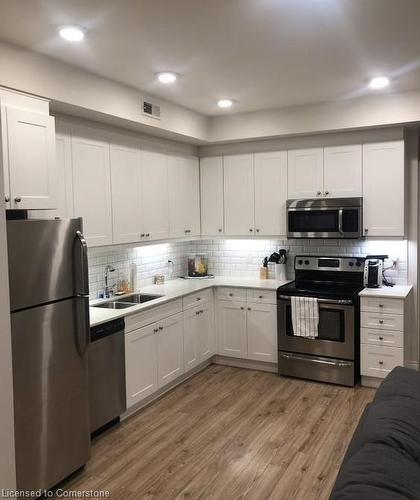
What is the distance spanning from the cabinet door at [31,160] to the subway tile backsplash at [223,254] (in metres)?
0.89

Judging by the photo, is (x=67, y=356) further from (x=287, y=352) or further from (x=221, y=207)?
(x=221, y=207)

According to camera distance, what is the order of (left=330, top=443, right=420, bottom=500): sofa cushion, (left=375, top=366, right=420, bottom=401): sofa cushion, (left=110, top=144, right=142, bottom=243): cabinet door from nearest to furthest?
(left=330, top=443, right=420, bottom=500): sofa cushion
(left=375, top=366, right=420, bottom=401): sofa cushion
(left=110, top=144, right=142, bottom=243): cabinet door

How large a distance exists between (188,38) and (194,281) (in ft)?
9.49

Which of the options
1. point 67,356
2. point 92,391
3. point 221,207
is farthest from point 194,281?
point 67,356

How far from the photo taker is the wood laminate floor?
2.86m

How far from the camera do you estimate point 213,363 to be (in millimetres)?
5164

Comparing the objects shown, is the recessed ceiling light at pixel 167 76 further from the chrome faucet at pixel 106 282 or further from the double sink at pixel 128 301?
the double sink at pixel 128 301

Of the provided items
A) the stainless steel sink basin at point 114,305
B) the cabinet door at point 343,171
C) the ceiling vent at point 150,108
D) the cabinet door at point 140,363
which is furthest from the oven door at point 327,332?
the ceiling vent at point 150,108

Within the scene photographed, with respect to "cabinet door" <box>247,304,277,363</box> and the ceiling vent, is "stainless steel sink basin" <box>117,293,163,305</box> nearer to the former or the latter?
"cabinet door" <box>247,304,277,363</box>

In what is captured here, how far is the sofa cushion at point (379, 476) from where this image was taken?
4.52 ft

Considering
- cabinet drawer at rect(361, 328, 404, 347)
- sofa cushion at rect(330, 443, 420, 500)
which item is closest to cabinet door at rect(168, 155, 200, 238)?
cabinet drawer at rect(361, 328, 404, 347)

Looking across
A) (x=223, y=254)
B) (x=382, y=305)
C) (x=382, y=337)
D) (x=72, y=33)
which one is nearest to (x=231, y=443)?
(x=382, y=337)

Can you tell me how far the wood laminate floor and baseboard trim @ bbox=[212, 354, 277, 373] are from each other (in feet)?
0.92

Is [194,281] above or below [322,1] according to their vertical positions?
below
